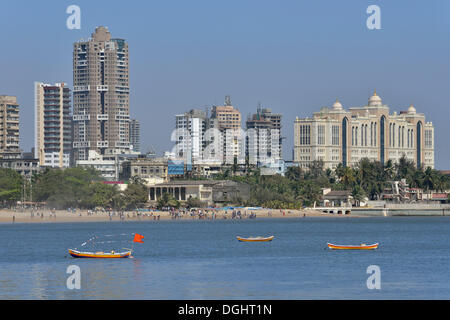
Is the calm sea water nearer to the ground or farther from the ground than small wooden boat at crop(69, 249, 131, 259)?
nearer to the ground

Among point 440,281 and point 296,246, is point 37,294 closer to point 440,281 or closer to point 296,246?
point 440,281

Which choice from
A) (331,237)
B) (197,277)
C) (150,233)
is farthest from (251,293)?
(150,233)

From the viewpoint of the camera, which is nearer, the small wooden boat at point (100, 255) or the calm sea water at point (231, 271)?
the calm sea water at point (231, 271)

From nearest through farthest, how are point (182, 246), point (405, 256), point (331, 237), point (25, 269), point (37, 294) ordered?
point (37, 294) → point (25, 269) → point (405, 256) → point (182, 246) → point (331, 237)

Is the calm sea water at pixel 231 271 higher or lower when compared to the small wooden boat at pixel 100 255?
lower

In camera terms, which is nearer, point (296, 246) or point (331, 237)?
point (296, 246)

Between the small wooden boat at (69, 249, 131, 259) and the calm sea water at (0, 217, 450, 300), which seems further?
the small wooden boat at (69, 249, 131, 259)

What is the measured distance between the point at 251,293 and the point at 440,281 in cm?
1582

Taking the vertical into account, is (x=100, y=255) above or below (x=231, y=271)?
above

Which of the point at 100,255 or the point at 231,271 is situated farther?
the point at 100,255

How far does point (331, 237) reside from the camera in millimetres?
138250

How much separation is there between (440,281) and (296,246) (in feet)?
144
